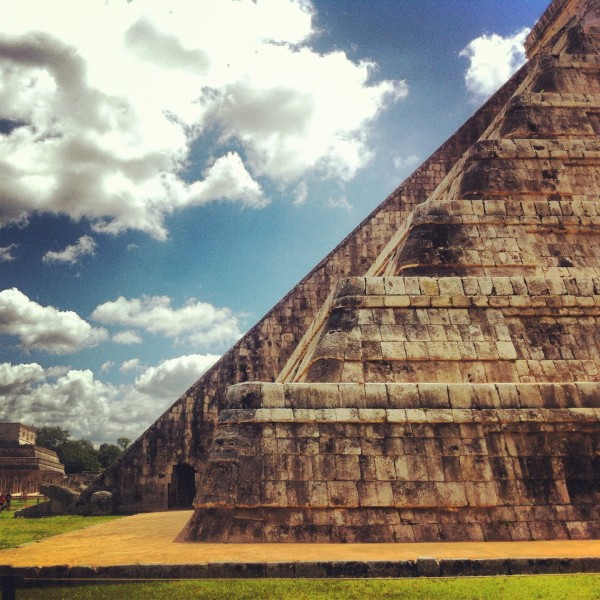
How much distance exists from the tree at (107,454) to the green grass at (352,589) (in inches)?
2706

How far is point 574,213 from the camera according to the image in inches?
360

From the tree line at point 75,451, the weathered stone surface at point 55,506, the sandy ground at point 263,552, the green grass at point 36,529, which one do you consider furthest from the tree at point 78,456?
the sandy ground at point 263,552

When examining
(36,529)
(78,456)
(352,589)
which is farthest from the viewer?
(78,456)

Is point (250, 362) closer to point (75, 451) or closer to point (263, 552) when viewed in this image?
point (263, 552)

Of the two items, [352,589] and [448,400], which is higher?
[448,400]

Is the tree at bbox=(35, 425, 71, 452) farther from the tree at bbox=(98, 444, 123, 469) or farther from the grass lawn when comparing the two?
the grass lawn

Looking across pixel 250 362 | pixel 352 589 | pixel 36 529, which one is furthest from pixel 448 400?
pixel 36 529

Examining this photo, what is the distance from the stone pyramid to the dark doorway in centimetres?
538

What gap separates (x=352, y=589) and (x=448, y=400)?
3.07m

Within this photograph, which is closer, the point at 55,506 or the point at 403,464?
the point at 403,464

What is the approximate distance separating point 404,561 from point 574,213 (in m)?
7.33

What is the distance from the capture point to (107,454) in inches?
2753

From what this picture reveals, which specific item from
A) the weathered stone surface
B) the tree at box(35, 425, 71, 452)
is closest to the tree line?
the tree at box(35, 425, 71, 452)

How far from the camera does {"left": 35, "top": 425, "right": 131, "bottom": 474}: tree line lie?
195ft
